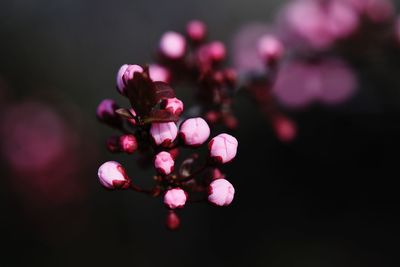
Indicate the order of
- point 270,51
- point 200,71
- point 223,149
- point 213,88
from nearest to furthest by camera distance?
point 223,149 < point 213,88 < point 200,71 < point 270,51

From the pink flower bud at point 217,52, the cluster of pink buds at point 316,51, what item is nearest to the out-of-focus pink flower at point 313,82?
the cluster of pink buds at point 316,51

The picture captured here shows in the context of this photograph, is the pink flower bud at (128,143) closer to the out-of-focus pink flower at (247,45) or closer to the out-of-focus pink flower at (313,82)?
the out-of-focus pink flower at (313,82)

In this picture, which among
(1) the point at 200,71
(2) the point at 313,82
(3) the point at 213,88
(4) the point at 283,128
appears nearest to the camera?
(3) the point at 213,88

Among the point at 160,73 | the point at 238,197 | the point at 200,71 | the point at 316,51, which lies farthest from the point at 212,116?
the point at 238,197

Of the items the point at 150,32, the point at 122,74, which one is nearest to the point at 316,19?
the point at 122,74

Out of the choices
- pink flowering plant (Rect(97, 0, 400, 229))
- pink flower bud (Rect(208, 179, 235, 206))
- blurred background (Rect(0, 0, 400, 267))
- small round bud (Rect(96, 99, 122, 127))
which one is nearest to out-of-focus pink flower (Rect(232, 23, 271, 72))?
blurred background (Rect(0, 0, 400, 267))

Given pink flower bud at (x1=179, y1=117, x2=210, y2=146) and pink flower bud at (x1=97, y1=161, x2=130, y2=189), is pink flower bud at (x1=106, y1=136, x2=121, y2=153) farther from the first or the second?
pink flower bud at (x1=179, y1=117, x2=210, y2=146)

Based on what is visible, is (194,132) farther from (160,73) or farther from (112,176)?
(160,73)
